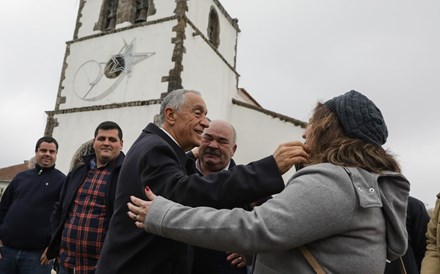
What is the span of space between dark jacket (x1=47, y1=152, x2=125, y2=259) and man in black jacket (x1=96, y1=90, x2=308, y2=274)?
1.39m

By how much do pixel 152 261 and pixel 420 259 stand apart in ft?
7.68

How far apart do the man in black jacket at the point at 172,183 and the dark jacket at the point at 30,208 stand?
2664mm

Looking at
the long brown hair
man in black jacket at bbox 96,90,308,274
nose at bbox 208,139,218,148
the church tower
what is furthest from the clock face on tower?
the long brown hair

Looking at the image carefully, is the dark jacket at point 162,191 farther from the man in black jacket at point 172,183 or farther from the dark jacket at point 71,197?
the dark jacket at point 71,197

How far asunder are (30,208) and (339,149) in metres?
3.84

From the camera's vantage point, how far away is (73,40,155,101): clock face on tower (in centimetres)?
1236

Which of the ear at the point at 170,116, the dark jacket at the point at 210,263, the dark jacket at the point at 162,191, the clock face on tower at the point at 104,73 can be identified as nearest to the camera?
the dark jacket at the point at 162,191

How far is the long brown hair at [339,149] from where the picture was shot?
140cm

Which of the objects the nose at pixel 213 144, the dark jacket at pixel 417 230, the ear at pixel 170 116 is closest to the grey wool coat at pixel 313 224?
the ear at pixel 170 116

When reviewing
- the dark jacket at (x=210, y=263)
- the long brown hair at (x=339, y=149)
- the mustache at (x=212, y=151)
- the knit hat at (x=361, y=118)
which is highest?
the mustache at (x=212, y=151)

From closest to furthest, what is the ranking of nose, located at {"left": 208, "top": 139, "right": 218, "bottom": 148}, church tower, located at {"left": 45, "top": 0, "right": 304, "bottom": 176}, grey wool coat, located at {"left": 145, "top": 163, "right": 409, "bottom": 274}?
grey wool coat, located at {"left": 145, "top": 163, "right": 409, "bottom": 274}, nose, located at {"left": 208, "top": 139, "right": 218, "bottom": 148}, church tower, located at {"left": 45, "top": 0, "right": 304, "bottom": 176}

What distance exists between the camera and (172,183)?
64.6 inches

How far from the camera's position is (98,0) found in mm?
14414

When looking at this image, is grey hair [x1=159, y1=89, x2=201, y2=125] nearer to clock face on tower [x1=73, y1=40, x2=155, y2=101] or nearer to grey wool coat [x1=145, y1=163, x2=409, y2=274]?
grey wool coat [x1=145, y1=163, x2=409, y2=274]
